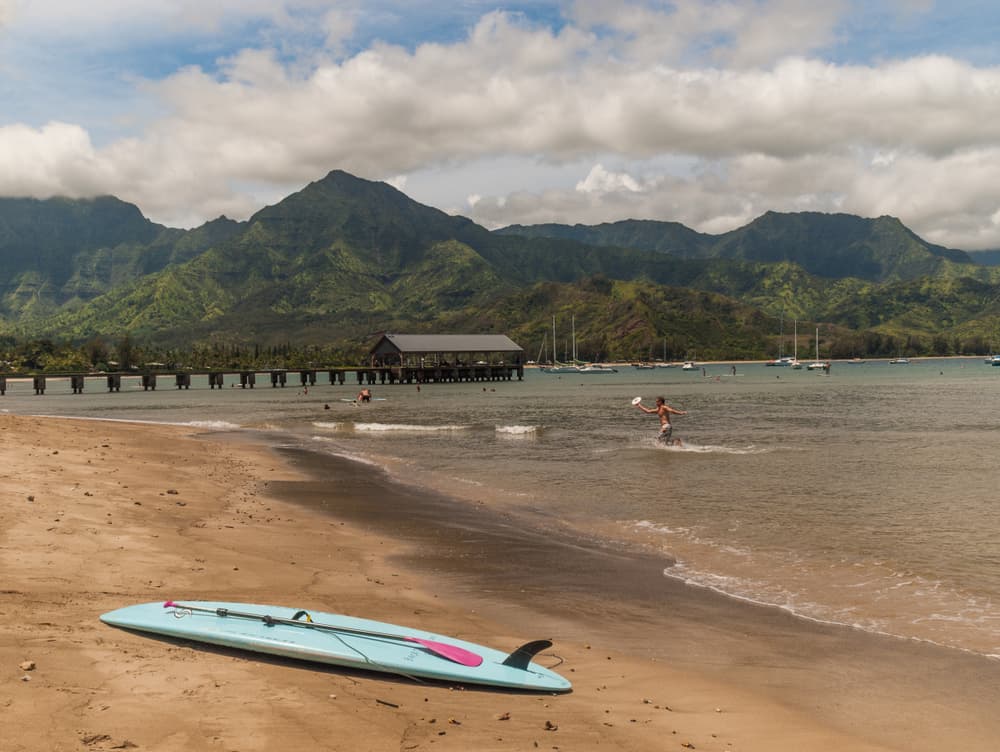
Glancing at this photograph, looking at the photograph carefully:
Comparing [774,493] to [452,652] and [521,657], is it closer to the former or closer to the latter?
[521,657]

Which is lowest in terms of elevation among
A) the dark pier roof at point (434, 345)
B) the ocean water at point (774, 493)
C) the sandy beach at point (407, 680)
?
the ocean water at point (774, 493)

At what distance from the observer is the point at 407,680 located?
7.04 metres

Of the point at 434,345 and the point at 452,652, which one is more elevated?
the point at 434,345

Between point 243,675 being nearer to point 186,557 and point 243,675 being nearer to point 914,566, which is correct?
point 186,557

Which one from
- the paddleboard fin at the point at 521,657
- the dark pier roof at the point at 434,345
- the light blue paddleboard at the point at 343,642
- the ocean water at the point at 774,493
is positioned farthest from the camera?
the dark pier roof at the point at 434,345

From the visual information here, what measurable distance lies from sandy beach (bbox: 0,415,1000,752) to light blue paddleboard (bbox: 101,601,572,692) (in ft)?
0.49

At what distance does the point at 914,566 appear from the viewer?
12.9 metres

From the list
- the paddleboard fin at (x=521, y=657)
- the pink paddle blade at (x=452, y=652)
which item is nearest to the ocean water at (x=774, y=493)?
the paddleboard fin at (x=521, y=657)

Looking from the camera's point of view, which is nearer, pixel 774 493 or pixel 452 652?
pixel 452 652

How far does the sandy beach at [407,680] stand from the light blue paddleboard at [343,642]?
0.15 meters

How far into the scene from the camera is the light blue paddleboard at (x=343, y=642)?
706 centimetres

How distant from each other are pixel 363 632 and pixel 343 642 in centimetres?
32

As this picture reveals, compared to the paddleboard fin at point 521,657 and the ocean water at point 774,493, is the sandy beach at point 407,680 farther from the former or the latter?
the ocean water at point 774,493

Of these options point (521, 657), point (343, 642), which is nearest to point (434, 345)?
point (343, 642)
